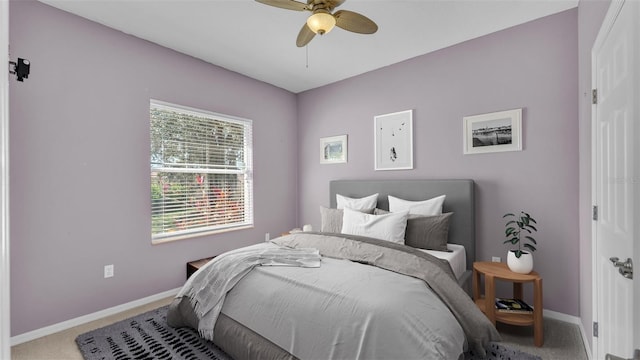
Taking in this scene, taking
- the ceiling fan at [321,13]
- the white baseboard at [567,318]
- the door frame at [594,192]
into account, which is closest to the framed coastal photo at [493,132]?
the door frame at [594,192]

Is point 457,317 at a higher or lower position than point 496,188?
lower

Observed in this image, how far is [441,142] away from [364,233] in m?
1.38

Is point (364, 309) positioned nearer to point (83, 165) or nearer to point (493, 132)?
point (493, 132)

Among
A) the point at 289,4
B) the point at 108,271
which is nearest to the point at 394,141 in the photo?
the point at 289,4

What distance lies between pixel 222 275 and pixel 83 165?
1704mm

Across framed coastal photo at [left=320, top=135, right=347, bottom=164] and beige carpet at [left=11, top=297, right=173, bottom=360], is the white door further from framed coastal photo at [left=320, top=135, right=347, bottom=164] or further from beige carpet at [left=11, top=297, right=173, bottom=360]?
beige carpet at [left=11, top=297, right=173, bottom=360]

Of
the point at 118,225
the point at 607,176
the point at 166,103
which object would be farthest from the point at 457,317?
the point at 166,103

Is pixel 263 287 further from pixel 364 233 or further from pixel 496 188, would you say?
pixel 496 188

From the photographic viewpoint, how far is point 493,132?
293 cm

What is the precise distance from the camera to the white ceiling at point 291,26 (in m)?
2.46

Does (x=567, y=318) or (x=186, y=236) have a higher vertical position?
(x=186, y=236)

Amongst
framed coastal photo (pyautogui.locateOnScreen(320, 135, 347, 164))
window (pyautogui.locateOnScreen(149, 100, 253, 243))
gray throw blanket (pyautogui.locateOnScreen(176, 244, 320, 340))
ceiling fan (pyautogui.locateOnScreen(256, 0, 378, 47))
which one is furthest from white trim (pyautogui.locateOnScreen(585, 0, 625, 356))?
window (pyautogui.locateOnScreen(149, 100, 253, 243))

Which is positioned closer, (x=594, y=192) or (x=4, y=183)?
(x=4, y=183)

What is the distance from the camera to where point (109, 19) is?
266 centimetres
